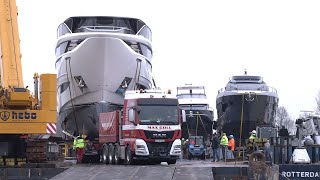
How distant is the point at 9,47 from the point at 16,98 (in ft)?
6.41

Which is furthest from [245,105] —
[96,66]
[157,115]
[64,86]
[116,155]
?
[157,115]

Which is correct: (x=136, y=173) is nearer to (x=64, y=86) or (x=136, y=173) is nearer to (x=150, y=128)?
(x=150, y=128)

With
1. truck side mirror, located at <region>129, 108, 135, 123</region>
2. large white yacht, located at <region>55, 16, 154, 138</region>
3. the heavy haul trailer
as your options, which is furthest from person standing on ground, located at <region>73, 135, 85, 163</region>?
truck side mirror, located at <region>129, 108, 135, 123</region>

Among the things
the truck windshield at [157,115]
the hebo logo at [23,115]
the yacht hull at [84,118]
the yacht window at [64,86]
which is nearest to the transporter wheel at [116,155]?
the truck windshield at [157,115]

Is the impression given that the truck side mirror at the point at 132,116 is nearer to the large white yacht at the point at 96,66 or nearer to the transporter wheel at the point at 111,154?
the transporter wheel at the point at 111,154

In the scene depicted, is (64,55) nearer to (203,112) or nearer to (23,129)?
(23,129)

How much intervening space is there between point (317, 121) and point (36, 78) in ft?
48.1

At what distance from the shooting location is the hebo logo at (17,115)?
21375 millimetres

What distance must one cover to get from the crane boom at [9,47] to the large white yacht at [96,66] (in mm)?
7583

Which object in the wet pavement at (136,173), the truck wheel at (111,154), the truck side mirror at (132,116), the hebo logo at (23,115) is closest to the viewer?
the wet pavement at (136,173)

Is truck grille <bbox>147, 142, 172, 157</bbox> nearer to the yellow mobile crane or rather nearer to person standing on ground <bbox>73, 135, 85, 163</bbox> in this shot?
the yellow mobile crane

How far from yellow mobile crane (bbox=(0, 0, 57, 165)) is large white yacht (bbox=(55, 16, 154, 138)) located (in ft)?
25.8

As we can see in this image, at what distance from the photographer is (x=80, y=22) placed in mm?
31656

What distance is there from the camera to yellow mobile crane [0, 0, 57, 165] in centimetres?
2139
